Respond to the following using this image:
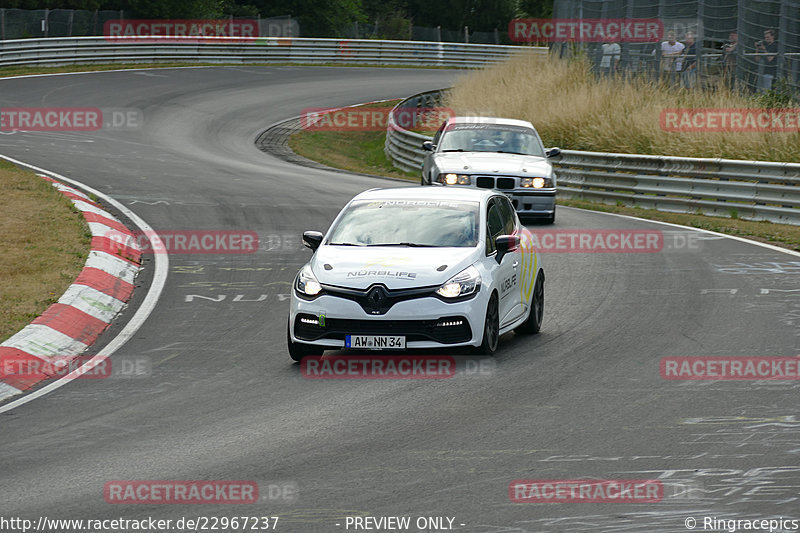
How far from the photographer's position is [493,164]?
19859mm

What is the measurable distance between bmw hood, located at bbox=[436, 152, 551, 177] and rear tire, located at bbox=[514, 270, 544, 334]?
7515 mm

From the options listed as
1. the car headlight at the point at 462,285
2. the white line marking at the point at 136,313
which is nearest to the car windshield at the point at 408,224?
the car headlight at the point at 462,285

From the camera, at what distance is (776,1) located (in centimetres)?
2761

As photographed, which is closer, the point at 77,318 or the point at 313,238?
the point at 313,238

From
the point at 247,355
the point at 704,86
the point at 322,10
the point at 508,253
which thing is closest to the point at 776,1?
the point at 704,86

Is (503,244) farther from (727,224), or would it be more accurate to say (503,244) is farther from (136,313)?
(727,224)

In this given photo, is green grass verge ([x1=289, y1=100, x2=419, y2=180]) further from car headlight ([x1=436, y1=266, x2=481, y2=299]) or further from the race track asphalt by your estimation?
car headlight ([x1=436, y1=266, x2=481, y2=299])

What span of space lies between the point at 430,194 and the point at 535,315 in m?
1.64

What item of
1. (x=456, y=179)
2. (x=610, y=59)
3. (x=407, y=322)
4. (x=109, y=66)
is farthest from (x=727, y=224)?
(x=109, y=66)

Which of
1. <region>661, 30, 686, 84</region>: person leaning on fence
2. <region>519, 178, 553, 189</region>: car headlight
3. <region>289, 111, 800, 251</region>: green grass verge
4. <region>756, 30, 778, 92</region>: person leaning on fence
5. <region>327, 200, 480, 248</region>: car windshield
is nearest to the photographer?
<region>327, 200, 480, 248</region>: car windshield

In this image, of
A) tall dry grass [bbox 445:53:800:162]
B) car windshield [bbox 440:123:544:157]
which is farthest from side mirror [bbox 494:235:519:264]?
tall dry grass [bbox 445:53:800:162]

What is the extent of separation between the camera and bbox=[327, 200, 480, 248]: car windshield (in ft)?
36.1

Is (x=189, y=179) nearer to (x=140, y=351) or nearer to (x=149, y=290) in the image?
(x=149, y=290)

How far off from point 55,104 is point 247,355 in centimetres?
2753
